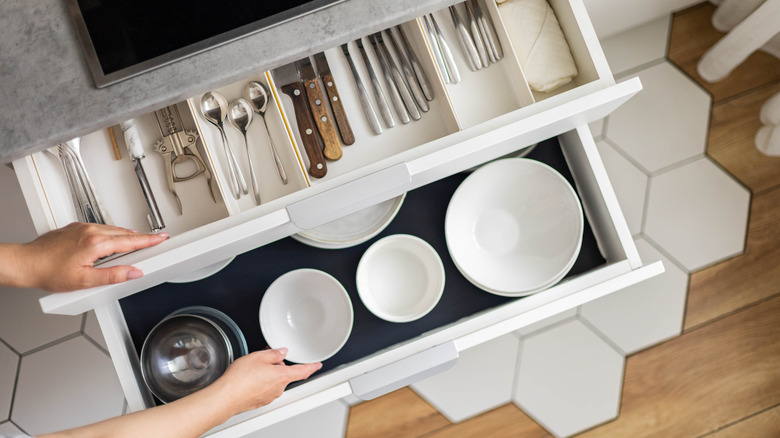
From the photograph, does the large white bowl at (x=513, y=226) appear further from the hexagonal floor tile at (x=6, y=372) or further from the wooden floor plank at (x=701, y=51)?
the hexagonal floor tile at (x=6, y=372)

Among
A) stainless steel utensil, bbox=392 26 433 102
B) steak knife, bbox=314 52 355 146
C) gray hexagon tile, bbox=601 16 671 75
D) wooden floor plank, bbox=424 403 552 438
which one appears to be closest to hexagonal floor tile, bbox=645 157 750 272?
gray hexagon tile, bbox=601 16 671 75

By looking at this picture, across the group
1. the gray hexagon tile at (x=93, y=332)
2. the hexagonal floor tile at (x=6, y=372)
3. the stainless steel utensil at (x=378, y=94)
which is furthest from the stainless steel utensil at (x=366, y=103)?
the hexagonal floor tile at (x=6, y=372)

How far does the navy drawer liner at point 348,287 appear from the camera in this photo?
3.21 ft

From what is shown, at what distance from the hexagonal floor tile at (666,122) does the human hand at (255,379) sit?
111 centimetres

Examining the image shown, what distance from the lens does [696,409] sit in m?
1.47

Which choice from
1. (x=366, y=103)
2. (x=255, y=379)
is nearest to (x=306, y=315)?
(x=255, y=379)

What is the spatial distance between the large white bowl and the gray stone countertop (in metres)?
0.36

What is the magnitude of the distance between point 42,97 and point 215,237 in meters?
0.31

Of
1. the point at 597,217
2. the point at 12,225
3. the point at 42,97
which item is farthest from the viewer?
the point at 12,225

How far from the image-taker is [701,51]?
1.47 m

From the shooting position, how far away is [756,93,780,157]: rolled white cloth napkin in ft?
4.43

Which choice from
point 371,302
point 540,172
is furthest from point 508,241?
point 371,302

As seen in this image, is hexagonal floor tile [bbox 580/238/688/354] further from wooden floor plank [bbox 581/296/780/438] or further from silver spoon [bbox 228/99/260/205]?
silver spoon [bbox 228/99/260/205]

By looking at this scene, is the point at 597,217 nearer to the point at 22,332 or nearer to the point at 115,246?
the point at 115,246
